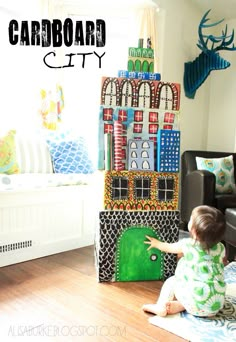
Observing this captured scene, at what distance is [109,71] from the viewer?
3.42m

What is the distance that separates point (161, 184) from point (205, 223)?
556mm

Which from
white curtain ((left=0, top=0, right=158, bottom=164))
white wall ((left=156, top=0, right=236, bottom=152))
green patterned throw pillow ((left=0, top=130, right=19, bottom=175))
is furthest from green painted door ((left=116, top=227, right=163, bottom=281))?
white wall ((left=156, top=0, right=236, bottom=152))

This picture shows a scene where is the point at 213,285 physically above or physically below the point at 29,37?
below

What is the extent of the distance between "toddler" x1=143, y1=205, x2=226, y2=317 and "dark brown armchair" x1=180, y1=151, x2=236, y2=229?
1268mm

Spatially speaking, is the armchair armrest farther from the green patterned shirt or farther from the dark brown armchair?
the green patterned shirt

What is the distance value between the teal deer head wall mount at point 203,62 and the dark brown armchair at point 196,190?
30.8 inches

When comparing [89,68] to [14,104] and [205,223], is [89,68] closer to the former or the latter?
[14,104]

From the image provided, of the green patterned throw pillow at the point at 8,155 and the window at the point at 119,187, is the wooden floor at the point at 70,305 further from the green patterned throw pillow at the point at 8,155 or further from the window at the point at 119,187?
the green patterned throw pillow at the point at 8,155

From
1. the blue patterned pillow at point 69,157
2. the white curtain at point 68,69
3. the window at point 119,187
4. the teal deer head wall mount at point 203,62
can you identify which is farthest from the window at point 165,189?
the teal deer head wall mount at point 203,62

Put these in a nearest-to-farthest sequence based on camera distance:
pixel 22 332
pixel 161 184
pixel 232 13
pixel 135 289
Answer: pixel 22 332
pixel 135 289
pixel 161 184
pixel 232 13

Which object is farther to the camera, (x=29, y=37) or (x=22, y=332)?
(x=29, y=37)

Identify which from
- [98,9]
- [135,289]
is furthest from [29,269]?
[98,9]

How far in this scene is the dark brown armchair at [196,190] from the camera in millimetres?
2848

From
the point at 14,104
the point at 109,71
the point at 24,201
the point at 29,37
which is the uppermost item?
the point at 29,37
